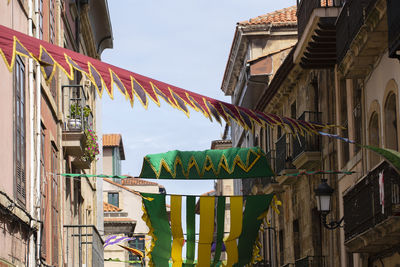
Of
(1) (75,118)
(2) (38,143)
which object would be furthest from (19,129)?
(1) (75,118)

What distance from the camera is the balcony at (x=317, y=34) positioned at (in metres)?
20.1

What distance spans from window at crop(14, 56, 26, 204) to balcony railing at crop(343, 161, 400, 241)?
603 centimetres

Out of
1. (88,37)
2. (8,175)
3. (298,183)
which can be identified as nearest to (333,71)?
(298,183)

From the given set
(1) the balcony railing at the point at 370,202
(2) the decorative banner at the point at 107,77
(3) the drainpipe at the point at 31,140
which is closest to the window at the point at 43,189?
(3) the drainpipe at the point at 31,140

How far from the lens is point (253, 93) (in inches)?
1566

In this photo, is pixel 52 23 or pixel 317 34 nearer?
pixel 317 34

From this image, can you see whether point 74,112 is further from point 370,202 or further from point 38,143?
point 370,202

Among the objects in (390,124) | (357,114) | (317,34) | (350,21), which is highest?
(317,34)

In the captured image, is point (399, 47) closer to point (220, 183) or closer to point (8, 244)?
point (8, 244)

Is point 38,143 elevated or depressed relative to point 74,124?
depressed

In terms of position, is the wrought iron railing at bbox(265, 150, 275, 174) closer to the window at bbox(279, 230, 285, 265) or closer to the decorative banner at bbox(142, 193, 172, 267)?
the window at bbox(279, 230, 285, 265)

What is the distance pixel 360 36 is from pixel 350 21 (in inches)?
34.8

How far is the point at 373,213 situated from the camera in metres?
16.1

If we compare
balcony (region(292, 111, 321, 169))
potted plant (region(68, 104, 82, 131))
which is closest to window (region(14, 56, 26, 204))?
potted plant (region(68, 104, 82, 131))
